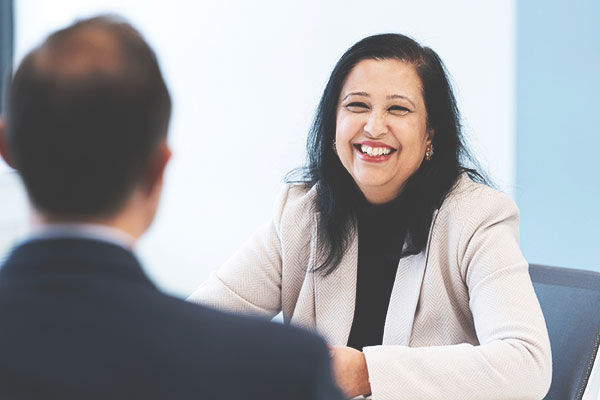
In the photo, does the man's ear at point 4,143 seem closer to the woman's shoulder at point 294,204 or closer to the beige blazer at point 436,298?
the beige blazer at point 436,298

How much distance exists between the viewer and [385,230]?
182 centimetres

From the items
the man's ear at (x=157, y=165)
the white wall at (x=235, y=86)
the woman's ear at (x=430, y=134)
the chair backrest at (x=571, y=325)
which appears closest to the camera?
the man's ear at (x=157, y=165)

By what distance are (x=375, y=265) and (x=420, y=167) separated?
26 centimetres

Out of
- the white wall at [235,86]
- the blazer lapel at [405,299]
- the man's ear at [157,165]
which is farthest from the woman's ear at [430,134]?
the white wall at [235,86]

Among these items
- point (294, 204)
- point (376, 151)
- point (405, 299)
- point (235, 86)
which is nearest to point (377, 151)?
point (376, 151)

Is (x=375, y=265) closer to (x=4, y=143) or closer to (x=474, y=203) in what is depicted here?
(x=474, y=203)

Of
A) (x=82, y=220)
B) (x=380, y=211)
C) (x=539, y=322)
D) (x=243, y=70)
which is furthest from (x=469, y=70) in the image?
(x=82, y=220)

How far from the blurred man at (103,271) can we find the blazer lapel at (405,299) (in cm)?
104

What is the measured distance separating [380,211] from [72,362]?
1.36 metres

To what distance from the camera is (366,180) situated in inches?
70.3

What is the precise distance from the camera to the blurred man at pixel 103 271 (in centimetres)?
55

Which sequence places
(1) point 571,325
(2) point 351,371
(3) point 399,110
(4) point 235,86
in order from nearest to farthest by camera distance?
(2) point 351,371, (1) point 571,325, (3) point 399,110, (4) point 235,86

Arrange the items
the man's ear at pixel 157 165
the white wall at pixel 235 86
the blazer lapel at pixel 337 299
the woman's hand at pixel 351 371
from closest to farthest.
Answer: the man's ear at pixel 157 165
the woman's hand at pixel 351 371
the blazer lapel at pixel 337 299
the white wall at pixel 235 86

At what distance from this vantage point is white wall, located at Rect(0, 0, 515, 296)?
3.79 m
